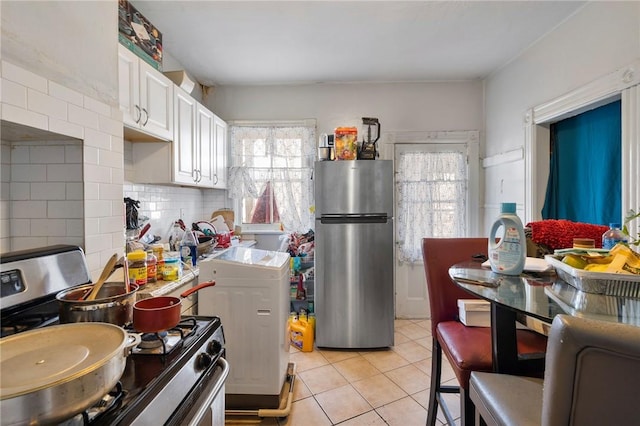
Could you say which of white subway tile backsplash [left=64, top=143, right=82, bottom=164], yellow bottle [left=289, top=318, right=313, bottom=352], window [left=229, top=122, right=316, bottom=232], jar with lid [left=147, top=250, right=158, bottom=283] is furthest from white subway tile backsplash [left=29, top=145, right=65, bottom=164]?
window [left=229, top=122, right=316, bottom=232]

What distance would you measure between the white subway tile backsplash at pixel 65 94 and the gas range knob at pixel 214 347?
1.04 m

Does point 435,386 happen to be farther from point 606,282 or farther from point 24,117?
point 24,117

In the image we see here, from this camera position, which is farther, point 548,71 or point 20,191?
point 548,71

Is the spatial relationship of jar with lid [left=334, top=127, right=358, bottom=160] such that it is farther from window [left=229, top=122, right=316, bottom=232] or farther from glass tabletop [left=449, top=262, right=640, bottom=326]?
glass tabletop [left=449, top=262, right=640, bottom=326]

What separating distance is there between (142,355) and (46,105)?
3.01ft

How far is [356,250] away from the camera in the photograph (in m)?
2.63

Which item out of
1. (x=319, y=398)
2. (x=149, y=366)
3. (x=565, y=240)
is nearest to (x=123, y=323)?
(x=149, y=366)

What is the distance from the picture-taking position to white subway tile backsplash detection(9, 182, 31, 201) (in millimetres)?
1169

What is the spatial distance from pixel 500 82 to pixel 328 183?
81.2 inches

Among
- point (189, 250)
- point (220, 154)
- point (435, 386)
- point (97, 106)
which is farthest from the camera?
point (220, 154)

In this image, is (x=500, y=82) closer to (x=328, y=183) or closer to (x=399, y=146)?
(x=399, y=146)

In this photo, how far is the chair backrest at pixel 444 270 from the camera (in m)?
1.65

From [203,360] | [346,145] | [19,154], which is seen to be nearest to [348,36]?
[346,145]

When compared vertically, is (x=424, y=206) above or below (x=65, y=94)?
below
